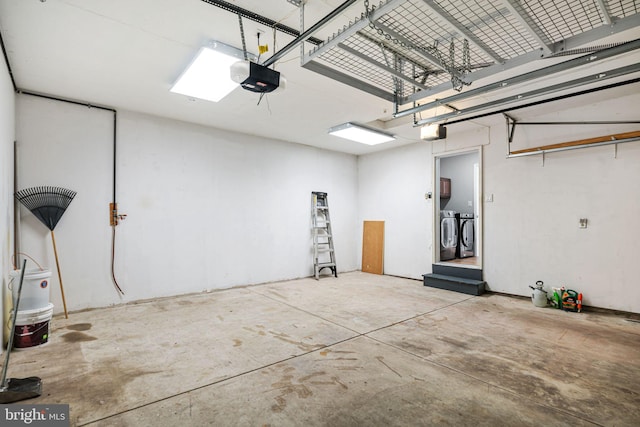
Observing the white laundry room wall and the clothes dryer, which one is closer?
the white laundry room wall

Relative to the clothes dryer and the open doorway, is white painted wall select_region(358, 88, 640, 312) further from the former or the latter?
the clothes dryer

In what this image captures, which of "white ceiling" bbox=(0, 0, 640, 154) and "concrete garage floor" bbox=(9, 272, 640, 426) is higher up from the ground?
"white ceiling" bbox=(0, 0, 640, 154)

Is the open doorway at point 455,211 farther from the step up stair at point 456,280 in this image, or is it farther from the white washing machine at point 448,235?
the step up stair at point 456,280

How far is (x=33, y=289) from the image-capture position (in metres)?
2.92

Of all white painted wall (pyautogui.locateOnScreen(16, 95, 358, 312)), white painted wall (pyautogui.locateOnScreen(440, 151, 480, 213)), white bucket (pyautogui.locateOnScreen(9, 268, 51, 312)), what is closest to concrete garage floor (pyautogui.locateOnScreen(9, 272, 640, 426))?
white bucket (pyautogui.locateOnScreen(9, 268, 51, 312))

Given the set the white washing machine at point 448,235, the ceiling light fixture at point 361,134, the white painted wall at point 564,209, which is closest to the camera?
the white painted wall at point 564,209

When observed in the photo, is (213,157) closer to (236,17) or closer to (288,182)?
(288,182)

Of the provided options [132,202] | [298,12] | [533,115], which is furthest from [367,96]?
[132,202]

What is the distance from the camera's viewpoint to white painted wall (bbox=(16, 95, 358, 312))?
12.6ft

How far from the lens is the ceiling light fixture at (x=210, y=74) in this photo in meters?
2.72

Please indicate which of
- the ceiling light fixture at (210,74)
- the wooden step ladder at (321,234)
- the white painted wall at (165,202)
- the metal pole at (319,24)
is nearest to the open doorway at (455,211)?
the wooden step ladder at (321,234)

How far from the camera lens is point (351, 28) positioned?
195 centimetres

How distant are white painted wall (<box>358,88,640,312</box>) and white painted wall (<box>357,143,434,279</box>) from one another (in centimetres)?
17
